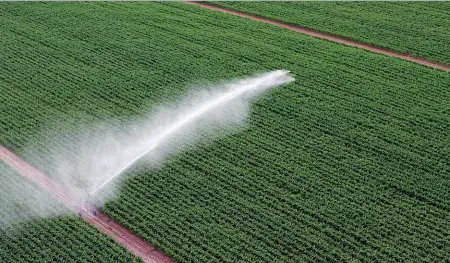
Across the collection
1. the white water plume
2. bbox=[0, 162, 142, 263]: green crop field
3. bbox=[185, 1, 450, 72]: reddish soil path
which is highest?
bbox=[185, 1, 450, 72]: reddish soil path

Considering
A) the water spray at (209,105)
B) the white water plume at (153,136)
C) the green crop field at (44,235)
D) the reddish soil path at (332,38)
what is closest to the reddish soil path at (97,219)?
the green crop field at (44,235)

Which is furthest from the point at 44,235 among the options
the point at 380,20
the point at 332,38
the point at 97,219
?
the point at 380,20

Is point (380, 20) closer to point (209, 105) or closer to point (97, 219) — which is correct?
point (209, 105)

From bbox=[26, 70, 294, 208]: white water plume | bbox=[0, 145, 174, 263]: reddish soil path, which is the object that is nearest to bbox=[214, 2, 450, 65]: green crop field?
bbox=[26, 70, 294, 208]: white water plume

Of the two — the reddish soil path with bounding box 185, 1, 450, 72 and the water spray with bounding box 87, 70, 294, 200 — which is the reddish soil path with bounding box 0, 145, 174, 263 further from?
the reddish soil path with bounding box 185, 1, 450, 72

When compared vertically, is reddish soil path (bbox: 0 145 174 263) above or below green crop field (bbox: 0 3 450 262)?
below

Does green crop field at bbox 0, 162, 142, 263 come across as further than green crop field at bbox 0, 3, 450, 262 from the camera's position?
No

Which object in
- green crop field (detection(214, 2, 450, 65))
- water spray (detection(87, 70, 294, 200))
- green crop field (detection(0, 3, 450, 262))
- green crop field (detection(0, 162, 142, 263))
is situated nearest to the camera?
green crop field (detection(0, 162, 142, 263))
